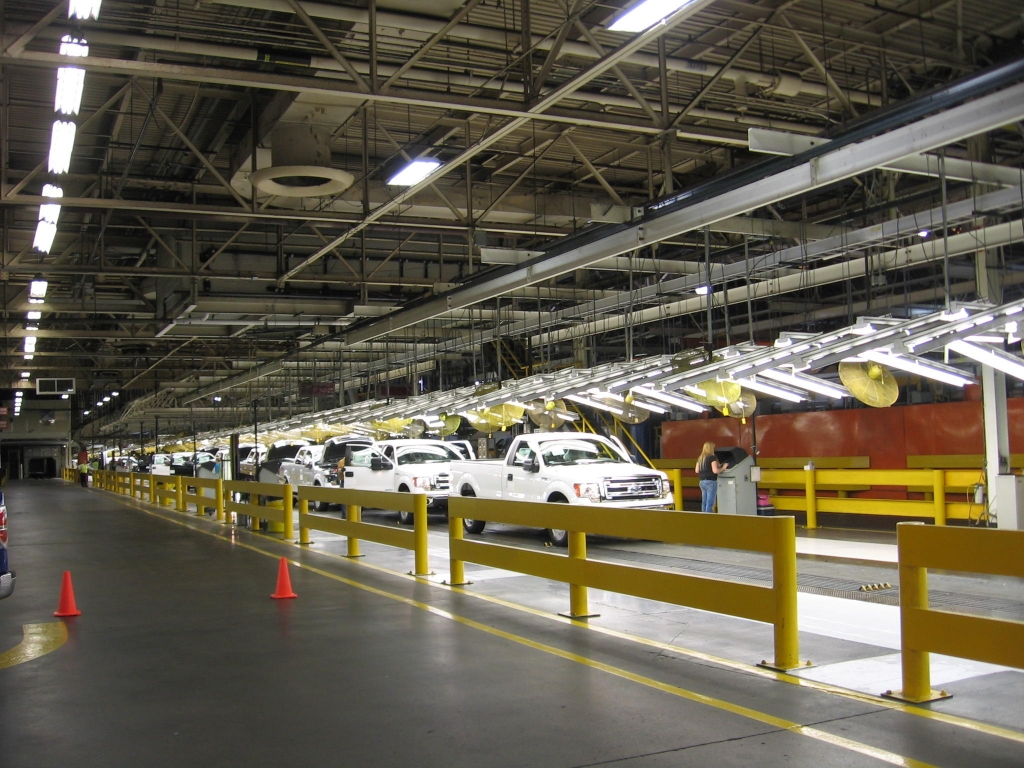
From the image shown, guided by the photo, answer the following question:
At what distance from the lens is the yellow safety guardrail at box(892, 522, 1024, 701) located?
Result: 5641mm

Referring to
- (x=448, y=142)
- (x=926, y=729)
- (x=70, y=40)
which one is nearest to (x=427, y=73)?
(x=448, y=142)

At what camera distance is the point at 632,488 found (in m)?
18.0

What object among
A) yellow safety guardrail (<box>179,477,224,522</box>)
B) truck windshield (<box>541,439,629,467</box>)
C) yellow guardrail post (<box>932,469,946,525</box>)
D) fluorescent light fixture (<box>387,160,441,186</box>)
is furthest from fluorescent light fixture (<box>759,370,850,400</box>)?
yellow safety guardrail (<box>179,477,224,522</box>)

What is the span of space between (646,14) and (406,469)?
1761 cm

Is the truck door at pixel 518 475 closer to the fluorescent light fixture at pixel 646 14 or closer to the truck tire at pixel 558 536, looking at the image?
the truck tire at pixel 558 536

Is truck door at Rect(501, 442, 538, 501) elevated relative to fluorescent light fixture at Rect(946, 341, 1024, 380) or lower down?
lower down

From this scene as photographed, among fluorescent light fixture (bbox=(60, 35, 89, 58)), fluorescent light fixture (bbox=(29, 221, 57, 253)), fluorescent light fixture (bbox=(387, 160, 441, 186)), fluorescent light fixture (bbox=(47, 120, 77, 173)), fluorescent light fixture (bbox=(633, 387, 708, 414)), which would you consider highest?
fluorescent light fixture (bbox=(60, 35, 89, 58))

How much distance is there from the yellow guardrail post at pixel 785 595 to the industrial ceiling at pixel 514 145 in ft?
15.3

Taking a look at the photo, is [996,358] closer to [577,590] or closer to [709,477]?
[709,477]

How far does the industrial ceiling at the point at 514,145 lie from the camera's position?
11.1 metres

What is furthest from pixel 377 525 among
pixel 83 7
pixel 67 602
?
pixel 83 7

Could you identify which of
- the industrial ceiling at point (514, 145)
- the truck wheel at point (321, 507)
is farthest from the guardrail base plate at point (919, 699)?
the truck wheel at point (321, 507)

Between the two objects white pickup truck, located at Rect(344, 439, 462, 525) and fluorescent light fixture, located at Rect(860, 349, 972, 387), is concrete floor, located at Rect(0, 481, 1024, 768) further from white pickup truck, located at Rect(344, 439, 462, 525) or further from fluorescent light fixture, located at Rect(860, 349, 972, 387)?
white pickup truck, located at Rect(344, 439, 462, 525)

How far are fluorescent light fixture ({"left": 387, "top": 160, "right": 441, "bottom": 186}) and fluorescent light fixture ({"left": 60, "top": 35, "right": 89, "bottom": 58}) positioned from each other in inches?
163
